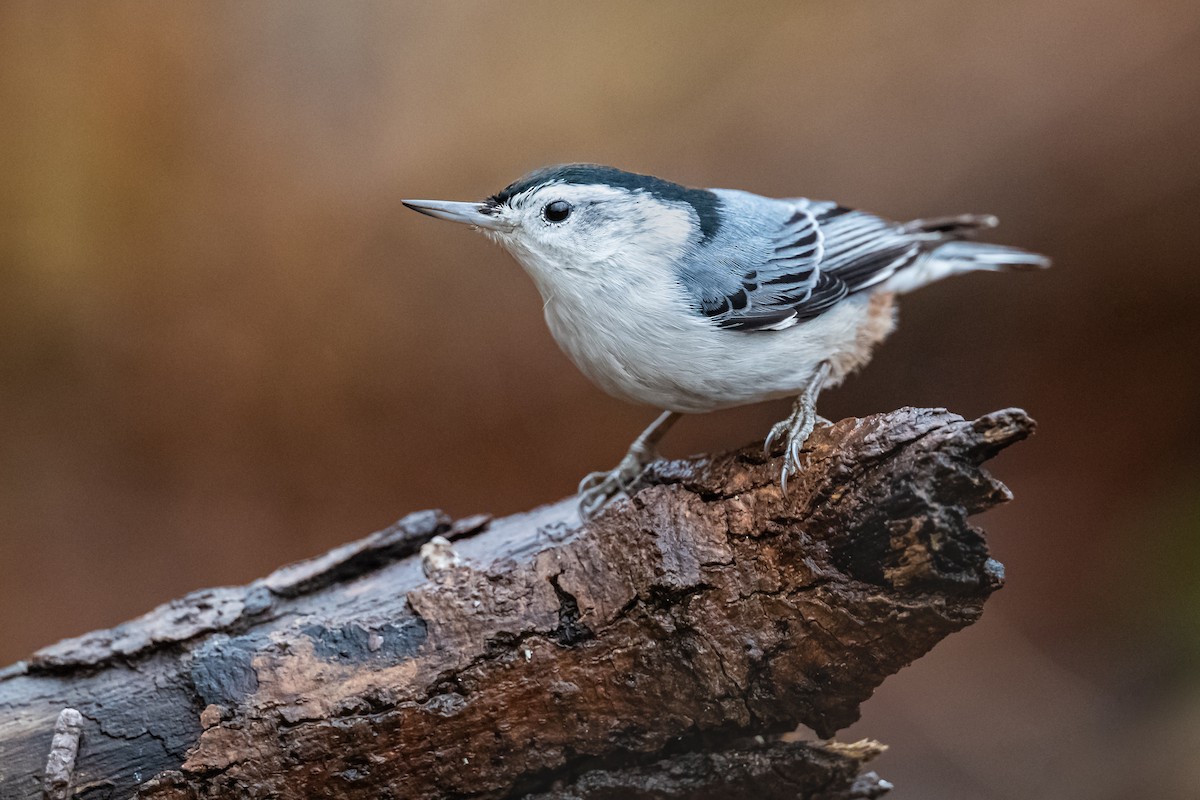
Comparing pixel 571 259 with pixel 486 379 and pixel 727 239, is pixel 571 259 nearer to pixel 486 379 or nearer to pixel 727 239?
pixel 727 239

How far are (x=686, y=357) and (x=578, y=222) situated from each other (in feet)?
1.42

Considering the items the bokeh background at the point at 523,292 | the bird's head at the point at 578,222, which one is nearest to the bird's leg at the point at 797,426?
the bird's head at the point at 578,222

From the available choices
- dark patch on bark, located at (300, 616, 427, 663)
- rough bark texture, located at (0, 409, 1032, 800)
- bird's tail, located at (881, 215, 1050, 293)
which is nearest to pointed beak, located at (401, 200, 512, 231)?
rough bark texture, located at (0, 409, 1032, 800)

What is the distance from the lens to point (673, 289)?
2.21m

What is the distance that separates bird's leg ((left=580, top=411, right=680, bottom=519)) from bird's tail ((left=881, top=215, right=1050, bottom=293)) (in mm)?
779

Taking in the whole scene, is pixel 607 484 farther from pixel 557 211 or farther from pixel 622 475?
pixel 557 211

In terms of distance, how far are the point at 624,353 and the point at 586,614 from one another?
1.99ft

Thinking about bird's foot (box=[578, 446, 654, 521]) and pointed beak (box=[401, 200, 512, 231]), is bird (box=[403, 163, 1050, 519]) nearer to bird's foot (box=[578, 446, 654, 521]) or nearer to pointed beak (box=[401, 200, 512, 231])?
pointed beak (box=[401, 200, 512, 231])

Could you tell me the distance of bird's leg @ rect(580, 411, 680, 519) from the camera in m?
2.61

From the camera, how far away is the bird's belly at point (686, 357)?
2150 millimetres

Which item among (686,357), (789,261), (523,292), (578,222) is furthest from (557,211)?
(523,292)

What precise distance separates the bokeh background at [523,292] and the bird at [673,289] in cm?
153

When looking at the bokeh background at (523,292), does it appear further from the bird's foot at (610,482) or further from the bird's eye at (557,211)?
the bird's eye at (557,211)

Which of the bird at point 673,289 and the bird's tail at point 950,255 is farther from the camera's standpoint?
the bird's tail at point 950,255
